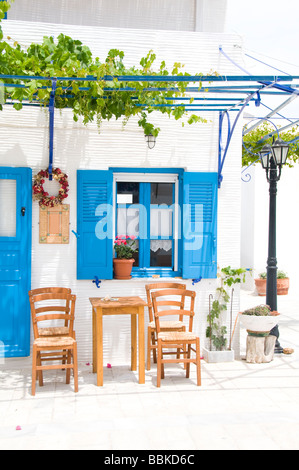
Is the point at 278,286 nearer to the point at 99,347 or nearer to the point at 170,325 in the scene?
the point at 170,325

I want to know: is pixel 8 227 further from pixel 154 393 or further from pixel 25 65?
pixel 154 393

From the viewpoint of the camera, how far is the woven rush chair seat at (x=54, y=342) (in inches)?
210

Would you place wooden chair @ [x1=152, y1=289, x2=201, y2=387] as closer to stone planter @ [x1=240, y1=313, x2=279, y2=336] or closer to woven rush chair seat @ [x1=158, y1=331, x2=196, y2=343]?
woven rush chair seat @ [x1=158, y1=331, x2=196, y2=343]

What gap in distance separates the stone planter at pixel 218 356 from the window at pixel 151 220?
93 centimetres

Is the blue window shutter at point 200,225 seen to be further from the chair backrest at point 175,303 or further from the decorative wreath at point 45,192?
the decorative wreath at point 45,192

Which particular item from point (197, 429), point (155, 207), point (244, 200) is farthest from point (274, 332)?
point (244, 200)

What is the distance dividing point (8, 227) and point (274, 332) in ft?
12.1

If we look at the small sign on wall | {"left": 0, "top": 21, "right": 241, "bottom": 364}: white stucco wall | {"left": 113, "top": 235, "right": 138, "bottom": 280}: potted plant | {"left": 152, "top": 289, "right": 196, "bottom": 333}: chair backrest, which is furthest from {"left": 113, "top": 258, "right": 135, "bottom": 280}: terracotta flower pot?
the small sign on wall

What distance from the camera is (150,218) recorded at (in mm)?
6781

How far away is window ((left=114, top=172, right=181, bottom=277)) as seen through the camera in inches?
265

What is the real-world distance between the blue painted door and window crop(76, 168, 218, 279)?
2.02 ft

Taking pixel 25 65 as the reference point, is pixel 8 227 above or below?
below

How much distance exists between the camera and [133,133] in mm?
6586
